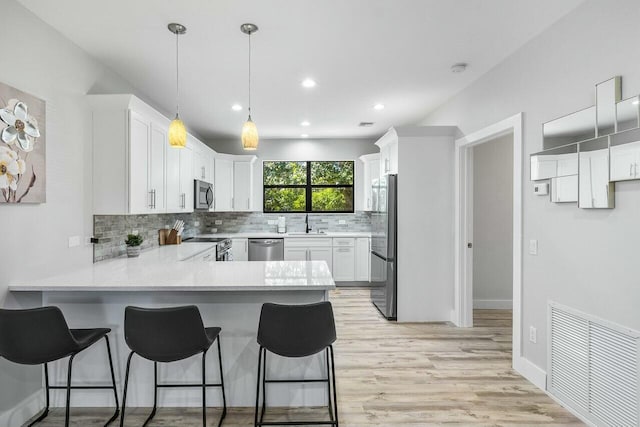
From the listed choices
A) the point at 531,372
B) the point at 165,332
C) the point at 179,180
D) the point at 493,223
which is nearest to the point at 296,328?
the point at 165,332

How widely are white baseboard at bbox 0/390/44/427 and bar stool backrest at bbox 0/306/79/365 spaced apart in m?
0.53

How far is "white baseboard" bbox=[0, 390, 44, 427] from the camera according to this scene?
214 centimetres

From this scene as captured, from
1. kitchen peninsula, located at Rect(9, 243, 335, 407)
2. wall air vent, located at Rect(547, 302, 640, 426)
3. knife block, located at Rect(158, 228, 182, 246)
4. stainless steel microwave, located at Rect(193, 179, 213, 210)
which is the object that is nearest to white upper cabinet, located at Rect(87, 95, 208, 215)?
kitchen peninsula, located at Rect(9, 243, 335, 407)

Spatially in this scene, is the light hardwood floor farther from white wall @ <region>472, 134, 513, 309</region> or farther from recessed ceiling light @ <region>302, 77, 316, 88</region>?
recessed ceiling light @ <region>302, 77, 316, 88</region>

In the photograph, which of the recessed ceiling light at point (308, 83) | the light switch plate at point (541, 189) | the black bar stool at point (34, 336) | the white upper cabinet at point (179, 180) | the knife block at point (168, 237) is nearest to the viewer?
the black bar stool at point (34, 336)

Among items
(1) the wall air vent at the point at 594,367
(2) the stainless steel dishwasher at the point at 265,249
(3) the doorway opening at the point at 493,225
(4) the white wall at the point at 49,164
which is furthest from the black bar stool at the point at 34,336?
(3) the doorway opening at the point at 493,225

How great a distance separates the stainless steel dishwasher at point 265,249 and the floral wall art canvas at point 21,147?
357 centimetres

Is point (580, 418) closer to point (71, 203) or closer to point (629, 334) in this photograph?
point (629, 334)

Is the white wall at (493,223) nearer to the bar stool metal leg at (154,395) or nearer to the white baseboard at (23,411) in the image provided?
the bar stool metal leg at (154,395)

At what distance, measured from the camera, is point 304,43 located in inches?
110

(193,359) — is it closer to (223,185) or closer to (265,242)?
(265,242)

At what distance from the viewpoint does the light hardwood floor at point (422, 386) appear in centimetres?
230

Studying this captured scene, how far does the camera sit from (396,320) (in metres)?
4.21

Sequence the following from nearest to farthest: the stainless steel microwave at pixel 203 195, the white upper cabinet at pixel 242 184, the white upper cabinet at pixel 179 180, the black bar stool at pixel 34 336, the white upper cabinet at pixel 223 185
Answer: the black bar stool at pixel 34 336, the white upper cabinet at pixel 179 180, the stainless steel microwave at pixel 203 195, the white upper cabinet at pixel 223 185, the white upper cabinet at pixel 242 184
